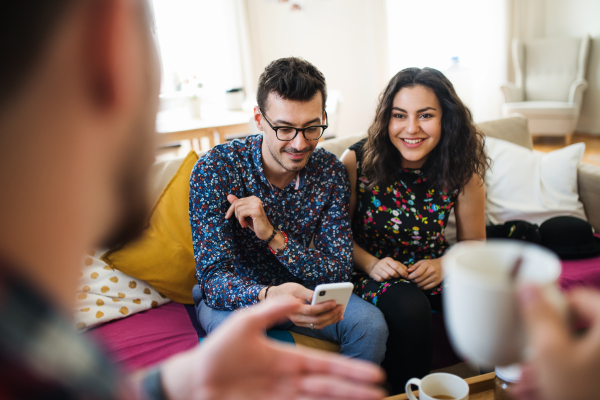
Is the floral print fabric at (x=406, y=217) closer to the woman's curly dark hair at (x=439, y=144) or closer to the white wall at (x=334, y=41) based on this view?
the woman's curly dark hair at (x=439, y=144)

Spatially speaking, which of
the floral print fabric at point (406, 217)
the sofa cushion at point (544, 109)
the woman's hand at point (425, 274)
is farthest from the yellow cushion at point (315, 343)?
the sofa cushion at point (544, 109)

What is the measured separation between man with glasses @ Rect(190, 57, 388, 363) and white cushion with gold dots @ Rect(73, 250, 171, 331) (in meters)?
0.20

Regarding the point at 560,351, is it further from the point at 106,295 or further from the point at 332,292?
the point at 106,295

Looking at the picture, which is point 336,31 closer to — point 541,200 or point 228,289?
point 541,200

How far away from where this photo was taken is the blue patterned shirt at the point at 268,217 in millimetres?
1414

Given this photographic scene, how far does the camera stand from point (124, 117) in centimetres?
37

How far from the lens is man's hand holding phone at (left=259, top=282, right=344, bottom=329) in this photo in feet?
3.88

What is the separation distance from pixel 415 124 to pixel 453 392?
915 mm

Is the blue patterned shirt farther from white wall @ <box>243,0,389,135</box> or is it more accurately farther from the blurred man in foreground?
white wall @ <box>243,0,389,135</box>

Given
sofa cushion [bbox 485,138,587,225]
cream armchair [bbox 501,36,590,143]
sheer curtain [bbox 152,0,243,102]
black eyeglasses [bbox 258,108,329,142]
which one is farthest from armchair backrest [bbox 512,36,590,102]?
black eyeglasses [bbox 258,108,329,142]

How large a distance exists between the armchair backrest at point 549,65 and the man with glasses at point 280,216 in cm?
512

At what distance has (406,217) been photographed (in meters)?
1.64

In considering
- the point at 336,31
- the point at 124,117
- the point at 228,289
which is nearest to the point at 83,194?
the point at 124,117

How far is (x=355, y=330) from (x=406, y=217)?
0.48 meters
